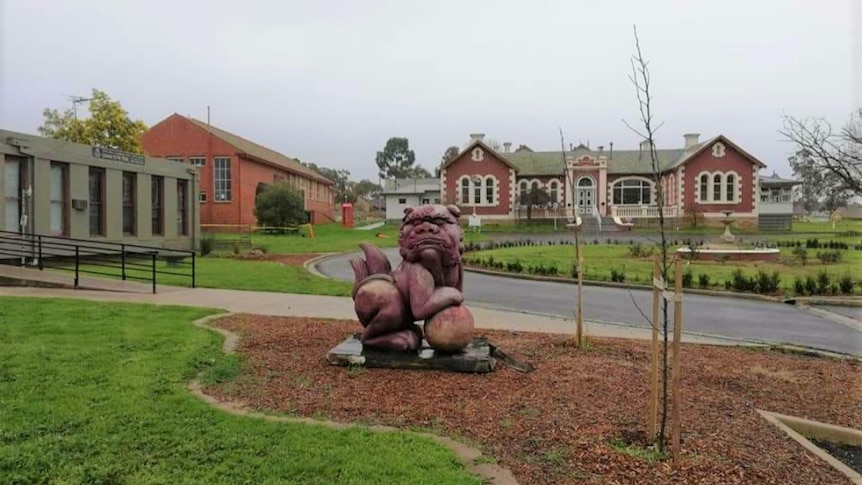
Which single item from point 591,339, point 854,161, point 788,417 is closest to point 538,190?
point 854,161

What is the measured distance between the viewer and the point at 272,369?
20.5 ft

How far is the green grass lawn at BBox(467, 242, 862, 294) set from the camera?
682 inches

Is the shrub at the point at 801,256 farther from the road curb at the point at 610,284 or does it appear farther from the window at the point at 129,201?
the window at the point at 129,201

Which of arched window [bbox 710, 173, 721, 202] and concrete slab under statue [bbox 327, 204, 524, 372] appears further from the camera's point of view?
arched window [bbox 710, 173, 721, 202]

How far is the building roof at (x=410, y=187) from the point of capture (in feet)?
197

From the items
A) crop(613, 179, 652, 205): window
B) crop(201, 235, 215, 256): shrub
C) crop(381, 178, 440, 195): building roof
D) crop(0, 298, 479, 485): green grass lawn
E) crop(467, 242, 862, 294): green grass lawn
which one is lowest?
crop(0, 298, 479, 485): green grass lawn

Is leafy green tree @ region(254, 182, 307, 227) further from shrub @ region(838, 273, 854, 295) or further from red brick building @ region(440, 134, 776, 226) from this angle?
shrub @ region(838, 273, 854, 295)

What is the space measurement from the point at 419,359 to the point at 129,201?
766 inches

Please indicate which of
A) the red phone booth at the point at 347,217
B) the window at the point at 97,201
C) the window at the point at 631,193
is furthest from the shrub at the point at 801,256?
the red phone booth at the point at 347,217

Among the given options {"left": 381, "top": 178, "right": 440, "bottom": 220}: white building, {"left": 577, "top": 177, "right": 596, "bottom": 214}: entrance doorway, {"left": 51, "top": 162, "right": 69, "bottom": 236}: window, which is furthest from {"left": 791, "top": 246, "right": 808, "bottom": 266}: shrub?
{"left": 381, "top": 178, "right": 440, "bottom": 220}: white building

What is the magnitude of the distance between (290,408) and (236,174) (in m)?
44.2

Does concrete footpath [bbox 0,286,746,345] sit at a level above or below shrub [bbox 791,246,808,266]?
below

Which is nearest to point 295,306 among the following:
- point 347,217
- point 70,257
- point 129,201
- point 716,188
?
point 70,257

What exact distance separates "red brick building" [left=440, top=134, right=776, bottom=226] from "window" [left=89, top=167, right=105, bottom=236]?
33315 millimetres
